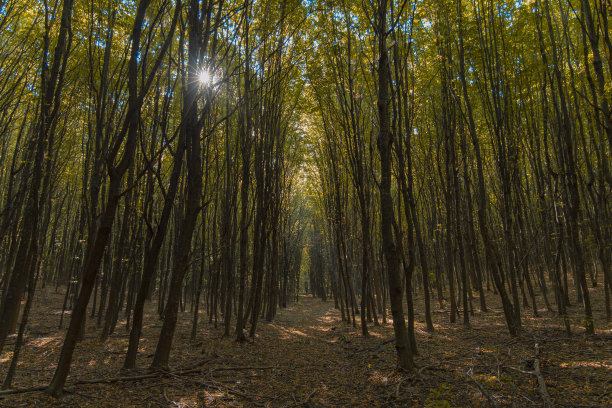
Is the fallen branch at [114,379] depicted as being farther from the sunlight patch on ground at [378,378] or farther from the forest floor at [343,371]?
the sunlight patch on ground at [378,378]

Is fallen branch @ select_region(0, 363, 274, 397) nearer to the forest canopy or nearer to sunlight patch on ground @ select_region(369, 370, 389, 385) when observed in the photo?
the forest canopy

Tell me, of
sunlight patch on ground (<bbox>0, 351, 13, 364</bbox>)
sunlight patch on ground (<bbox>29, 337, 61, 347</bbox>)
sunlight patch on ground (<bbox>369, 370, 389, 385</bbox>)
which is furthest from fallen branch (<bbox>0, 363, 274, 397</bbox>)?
sunlight patch on ground (<bbox>29, 337, 61, 347</bbox>)

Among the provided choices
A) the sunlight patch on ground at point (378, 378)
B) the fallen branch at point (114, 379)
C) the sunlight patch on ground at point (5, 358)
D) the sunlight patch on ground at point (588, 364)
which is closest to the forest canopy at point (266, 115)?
the sunlight patch on ground at point (5, 358)

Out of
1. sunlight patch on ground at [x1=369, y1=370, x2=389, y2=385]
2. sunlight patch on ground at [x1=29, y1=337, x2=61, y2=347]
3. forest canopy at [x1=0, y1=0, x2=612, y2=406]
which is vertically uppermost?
forest canopy at [x1=0, y1=0, x2=612, y2=406]

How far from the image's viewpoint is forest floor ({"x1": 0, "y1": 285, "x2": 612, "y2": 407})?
12.4 feet

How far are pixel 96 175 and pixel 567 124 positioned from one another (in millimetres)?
9286

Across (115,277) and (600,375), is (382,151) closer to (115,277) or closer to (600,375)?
(600,375)

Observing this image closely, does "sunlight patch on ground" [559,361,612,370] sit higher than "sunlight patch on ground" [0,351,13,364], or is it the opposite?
"sunlight patch on ground" [559,361,612,370]

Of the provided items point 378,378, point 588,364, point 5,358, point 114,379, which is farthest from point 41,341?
point 588,364

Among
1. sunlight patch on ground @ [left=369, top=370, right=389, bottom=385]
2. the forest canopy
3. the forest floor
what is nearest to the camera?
the forest floor

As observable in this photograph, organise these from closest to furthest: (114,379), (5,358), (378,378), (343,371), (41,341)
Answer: (114,379) < (378,378) < (343,371) < (5,358) < (41,341)

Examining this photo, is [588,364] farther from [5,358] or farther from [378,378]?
[5,358]

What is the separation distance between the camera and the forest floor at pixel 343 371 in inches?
149

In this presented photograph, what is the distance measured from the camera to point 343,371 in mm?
5848
